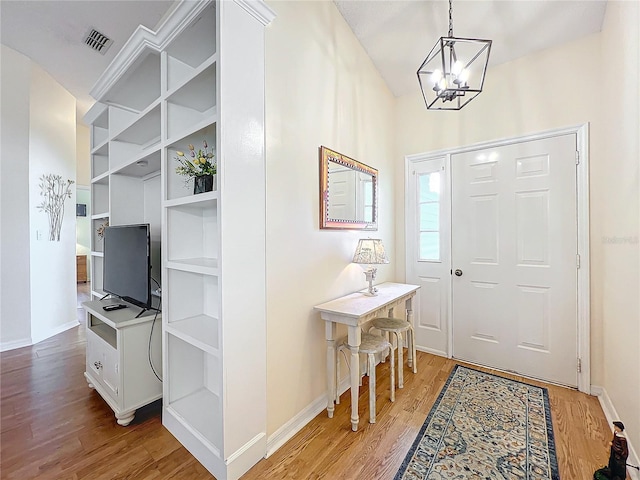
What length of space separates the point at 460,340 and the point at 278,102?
2.76 metres

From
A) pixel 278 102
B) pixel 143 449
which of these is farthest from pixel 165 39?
pixel 143 449

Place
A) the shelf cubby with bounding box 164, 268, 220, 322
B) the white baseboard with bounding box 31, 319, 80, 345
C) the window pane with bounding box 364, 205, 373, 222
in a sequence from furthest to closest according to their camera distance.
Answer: the white baseboard with bounding box 31, 319, 80, 345 → the window pane with bounding box 364, 205, 373, 222 → the shelf cubby with bounding box 164, 268, 220, 322

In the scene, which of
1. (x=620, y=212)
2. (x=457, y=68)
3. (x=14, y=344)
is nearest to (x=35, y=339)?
(x=14, y=344)

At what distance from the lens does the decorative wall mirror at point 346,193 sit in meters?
2.16

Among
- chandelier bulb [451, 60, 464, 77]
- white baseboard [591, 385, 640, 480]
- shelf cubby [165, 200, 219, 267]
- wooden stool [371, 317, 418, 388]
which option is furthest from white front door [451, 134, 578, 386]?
shelf cubby [165, 200, 219, 267]

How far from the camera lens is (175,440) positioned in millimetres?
1754

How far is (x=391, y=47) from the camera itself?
2711mm

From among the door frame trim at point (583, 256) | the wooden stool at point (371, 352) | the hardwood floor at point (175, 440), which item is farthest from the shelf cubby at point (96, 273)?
the door frame trim at point (583, 256)

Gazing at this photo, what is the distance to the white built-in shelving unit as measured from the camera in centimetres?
145

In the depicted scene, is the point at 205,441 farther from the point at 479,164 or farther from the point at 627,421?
the point at 479,164

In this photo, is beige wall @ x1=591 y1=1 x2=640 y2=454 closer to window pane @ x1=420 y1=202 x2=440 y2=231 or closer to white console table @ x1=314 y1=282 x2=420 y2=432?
window pane @ x1=420 y1=202 x2=440 y2=231

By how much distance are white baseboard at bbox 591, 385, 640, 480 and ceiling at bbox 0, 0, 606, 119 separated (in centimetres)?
279

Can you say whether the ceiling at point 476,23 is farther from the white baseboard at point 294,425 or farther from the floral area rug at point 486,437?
the white baseboard at point 294,425

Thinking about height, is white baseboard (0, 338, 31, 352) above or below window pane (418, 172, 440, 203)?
below
